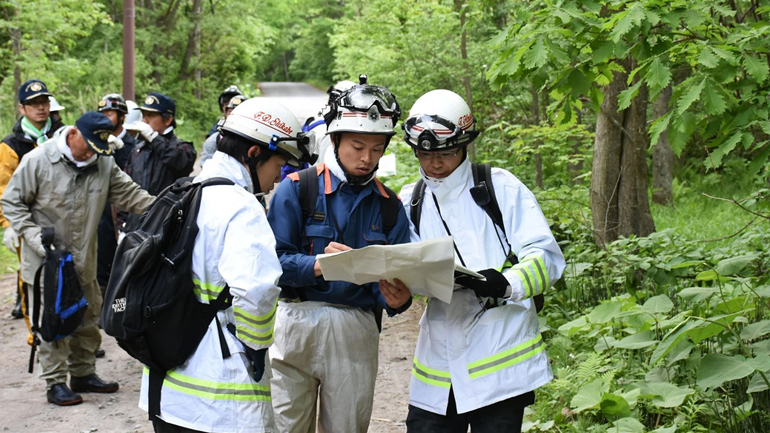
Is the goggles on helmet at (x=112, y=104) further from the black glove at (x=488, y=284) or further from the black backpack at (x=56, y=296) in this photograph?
the black glove at (x=488, y=284)

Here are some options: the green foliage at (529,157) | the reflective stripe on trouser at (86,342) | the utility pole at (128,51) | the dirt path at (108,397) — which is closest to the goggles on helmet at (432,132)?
the dirt path at (108,397)

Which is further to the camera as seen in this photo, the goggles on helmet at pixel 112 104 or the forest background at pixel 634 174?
the goggles on helmet at pixel 112 104

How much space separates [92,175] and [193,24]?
1041 inches

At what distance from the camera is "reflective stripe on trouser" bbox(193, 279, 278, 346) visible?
114 inches

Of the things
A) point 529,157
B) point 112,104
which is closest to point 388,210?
point 112,104

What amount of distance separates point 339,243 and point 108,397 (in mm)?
3832

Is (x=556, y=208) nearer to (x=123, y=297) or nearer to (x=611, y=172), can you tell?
(x=611, y=172)

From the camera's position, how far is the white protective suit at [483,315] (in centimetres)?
333

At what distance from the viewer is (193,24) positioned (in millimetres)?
31312

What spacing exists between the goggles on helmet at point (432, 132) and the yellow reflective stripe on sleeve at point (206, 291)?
103 centimetres

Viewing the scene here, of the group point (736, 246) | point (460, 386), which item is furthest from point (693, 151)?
point (460, 386)

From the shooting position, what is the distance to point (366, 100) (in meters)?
3.42

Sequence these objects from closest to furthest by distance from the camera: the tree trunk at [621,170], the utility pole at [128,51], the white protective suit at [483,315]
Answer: the white protective suit at [483,315] < the tree trunk at [621,170] < the utility pole at [128,51]

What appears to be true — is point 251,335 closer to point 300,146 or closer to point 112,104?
point 300,146
